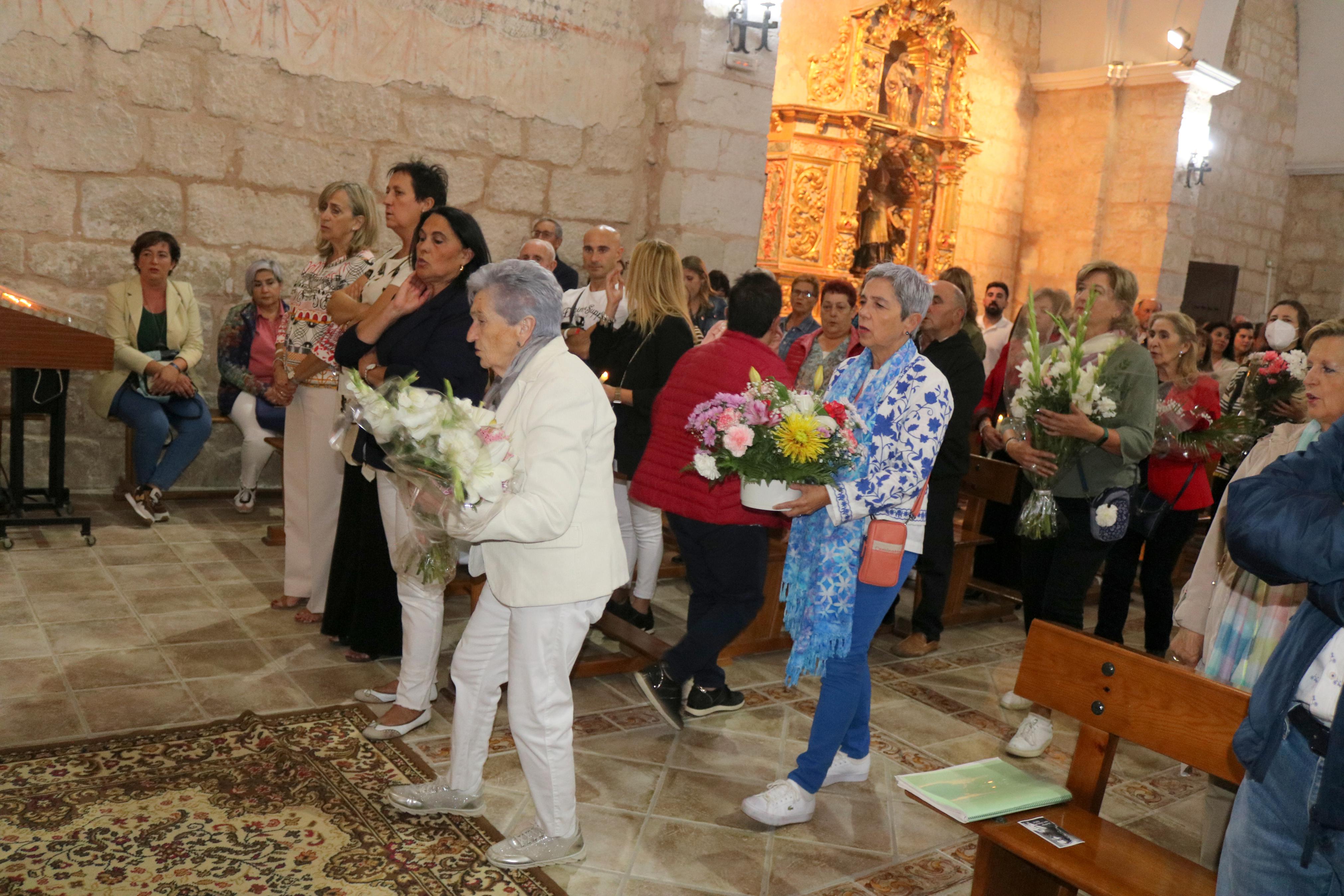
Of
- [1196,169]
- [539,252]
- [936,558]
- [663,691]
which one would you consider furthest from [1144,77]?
[663,691]

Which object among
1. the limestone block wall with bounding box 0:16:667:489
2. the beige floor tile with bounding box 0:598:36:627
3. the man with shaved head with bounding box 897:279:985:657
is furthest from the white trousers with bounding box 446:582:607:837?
the limestone block wall with bounding box 0:16:667:489

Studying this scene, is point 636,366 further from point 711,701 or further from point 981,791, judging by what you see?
point 981,791

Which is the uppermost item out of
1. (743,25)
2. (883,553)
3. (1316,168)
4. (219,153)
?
(1316,168)

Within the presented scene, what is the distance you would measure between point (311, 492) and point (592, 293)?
68.4 inches

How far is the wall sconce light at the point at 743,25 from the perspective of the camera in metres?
7.93

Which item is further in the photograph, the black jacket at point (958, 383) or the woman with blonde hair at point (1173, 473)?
the woman with blonde hair at point (1173, 473)

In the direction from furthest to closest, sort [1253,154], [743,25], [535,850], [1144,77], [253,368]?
[1253,154]
[1144,77]
[743,25]
[253,368]
[535,850]

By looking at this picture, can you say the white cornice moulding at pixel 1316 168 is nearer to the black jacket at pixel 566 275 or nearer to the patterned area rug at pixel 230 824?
the black jacket at pixel 566 275

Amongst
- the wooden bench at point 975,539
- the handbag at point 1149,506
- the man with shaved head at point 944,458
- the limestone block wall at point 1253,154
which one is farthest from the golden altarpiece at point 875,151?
the handbag at point 1149,506

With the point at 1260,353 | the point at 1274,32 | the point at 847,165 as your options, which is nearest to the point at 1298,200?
the point at 1274,32

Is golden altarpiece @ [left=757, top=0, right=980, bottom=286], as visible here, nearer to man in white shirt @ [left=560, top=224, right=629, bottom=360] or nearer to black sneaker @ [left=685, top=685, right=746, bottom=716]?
man in white shirt @ [left=560, top=224, right=629, bottom=360]

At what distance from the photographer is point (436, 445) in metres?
2.51

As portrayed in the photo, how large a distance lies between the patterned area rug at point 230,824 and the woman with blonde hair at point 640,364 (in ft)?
5.58

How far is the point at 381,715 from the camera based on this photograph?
389 centimetres
